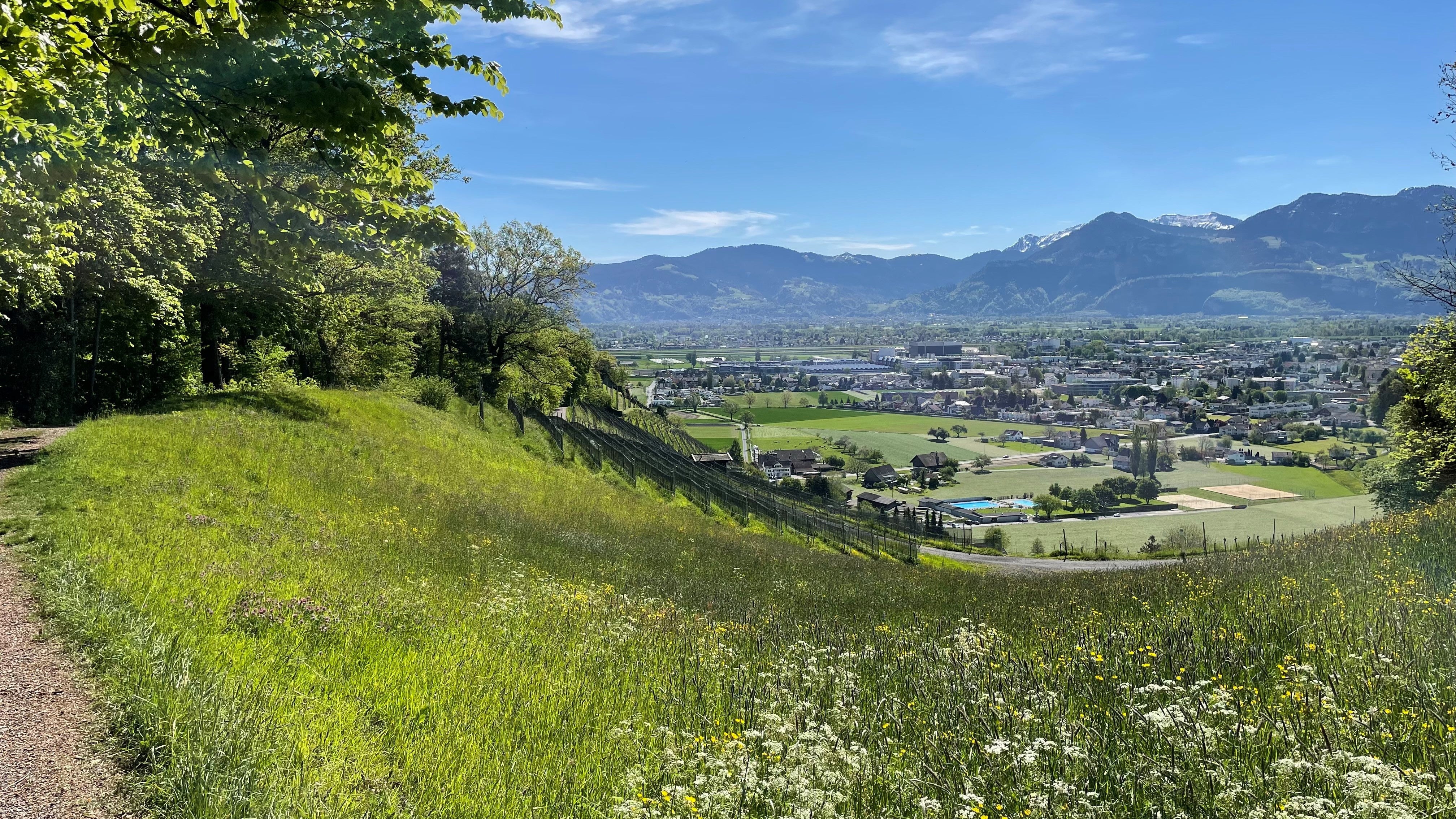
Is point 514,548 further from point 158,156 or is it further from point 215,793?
point 158,156

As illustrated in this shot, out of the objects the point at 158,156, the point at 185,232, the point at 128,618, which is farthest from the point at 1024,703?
the point at 185,232

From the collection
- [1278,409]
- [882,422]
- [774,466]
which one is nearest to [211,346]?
[774,466]

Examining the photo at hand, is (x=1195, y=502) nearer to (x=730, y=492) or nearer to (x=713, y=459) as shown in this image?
(x=713, y=459)

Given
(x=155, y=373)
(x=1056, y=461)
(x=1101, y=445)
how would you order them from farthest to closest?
(x=1101, y=445), (x=1056, y=461), (x=155, y=373)

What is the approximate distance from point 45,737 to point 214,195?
16764 millimetres

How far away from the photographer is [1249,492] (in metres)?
92.6

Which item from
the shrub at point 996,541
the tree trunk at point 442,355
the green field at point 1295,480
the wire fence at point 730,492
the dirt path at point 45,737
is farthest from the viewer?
the green field at point 1295,480

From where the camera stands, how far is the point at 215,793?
12.2 ft

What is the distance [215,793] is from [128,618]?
323cm

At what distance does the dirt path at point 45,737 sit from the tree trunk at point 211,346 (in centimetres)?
2319

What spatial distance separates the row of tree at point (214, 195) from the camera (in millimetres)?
5938

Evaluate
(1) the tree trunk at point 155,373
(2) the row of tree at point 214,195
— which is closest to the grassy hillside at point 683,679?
(2) the row of tree at point 214,195

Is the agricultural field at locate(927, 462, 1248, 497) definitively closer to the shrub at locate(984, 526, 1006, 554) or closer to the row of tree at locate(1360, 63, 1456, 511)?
the shrub at locate(984, 526, 1006, 554)

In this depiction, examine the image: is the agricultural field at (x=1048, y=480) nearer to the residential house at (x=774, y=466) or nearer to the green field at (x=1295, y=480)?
the green field at (x=1295, y=480)
